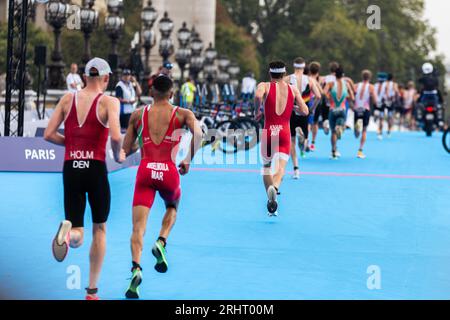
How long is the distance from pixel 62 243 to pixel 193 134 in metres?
1.83

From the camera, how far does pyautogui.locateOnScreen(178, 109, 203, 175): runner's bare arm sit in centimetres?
911

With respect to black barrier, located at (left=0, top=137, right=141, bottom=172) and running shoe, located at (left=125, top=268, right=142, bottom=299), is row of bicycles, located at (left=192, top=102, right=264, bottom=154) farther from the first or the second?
running shoe, located at (left=125, top=268, right=142, bottom=299)

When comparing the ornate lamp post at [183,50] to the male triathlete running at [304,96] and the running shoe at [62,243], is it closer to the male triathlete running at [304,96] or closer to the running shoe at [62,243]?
the male triathlete running at [304,96]

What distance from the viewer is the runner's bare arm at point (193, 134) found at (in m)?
9.11

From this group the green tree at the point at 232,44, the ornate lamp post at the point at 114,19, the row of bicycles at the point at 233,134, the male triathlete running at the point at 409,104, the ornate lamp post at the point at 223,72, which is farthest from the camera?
the green tree at the point at 232,44

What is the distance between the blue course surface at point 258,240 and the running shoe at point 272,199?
145mm

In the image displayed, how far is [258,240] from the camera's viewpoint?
39.0 ft

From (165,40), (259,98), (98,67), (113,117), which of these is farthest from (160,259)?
(165,40)

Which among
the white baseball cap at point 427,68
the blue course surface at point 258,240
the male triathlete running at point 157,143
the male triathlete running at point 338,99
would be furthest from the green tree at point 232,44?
the male triathlete running at point 157,143

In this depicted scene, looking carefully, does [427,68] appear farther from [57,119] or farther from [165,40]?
[57,119]

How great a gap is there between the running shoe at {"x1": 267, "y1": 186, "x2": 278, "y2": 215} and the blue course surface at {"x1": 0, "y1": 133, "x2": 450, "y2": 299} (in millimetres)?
145

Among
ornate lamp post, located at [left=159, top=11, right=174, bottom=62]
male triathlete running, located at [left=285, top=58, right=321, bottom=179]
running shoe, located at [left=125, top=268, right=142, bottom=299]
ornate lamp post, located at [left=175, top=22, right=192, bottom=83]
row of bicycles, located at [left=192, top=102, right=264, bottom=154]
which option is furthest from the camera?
ornate lamp post, located at [left=175, top=22, right=192, bottom=83]

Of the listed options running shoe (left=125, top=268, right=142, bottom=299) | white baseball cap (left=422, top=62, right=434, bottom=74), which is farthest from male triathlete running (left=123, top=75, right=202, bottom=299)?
white baseball cap (left=422, top=62, right=434, bottom=74)
